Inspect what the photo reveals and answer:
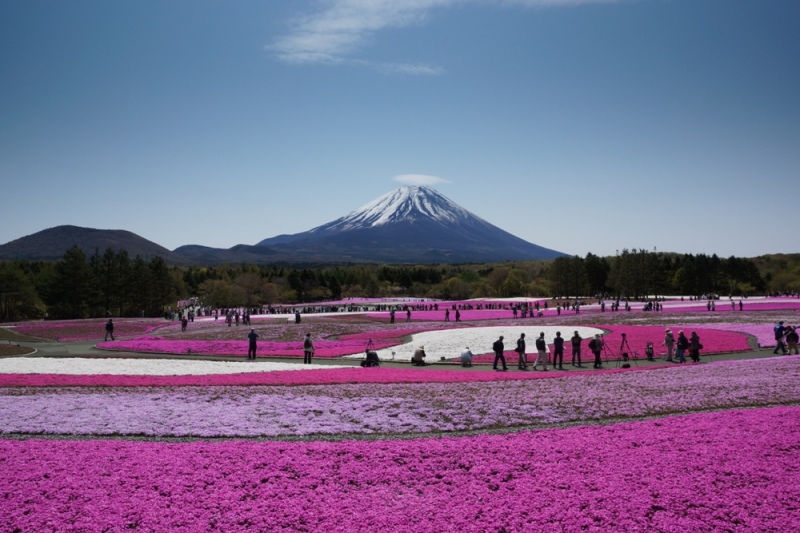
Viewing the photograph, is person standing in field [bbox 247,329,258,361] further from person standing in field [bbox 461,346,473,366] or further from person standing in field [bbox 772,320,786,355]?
person standing in field [bbox 772,320,786,355]

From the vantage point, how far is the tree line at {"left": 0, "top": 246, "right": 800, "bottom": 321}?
98250 millimetres

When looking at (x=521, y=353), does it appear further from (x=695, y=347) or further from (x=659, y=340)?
(x=659, y=340)

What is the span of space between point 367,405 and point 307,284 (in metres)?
143

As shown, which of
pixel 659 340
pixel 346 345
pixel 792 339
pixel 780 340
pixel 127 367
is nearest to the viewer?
pixel 127 367

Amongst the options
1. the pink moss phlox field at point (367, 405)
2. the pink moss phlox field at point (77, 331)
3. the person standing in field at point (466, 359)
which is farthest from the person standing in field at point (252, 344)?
the pink moss phlox field at point (77, 331)

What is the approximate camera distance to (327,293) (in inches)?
6260

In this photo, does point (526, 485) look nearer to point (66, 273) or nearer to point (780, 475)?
point (780, 475)

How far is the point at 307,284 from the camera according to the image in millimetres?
159500

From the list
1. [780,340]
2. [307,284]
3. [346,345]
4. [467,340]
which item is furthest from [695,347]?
[307,284]

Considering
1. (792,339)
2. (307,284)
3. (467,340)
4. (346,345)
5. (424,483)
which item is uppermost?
(307,284)

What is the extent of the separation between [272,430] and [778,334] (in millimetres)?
33433

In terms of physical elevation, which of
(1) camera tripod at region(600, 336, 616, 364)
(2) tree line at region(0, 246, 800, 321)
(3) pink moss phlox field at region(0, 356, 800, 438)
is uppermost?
(2) tree line at region(0, 246, 800, 321)

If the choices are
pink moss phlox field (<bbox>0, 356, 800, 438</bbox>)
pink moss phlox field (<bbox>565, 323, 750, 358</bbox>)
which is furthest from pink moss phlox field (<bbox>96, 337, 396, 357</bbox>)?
pink moss phlox field (<bbox>0, 356, 800, 438</bbox>)

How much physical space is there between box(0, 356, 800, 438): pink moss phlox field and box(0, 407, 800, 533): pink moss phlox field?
6.38 ft
